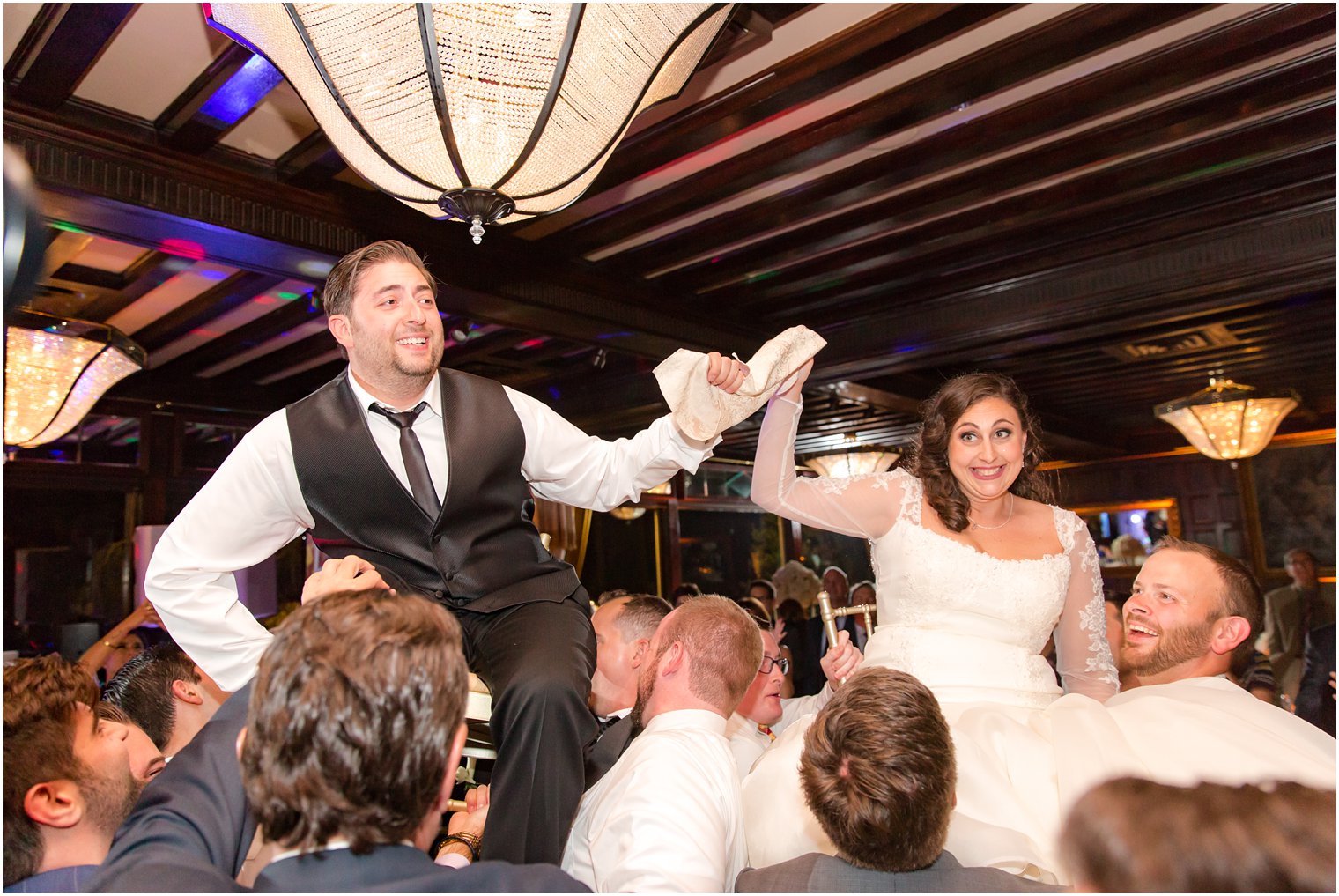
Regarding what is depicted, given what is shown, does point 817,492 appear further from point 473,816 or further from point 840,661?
point 473,816

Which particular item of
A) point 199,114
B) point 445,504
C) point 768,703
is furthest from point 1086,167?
point 199,114

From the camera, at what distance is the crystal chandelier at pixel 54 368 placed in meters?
4.31

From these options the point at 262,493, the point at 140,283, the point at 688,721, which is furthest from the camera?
the point at 140,283

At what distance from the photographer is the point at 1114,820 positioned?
1093mm

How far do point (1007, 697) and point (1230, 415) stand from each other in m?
6.35

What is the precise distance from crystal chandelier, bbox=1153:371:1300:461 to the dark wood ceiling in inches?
22.0

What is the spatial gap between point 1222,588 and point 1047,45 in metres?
1.99

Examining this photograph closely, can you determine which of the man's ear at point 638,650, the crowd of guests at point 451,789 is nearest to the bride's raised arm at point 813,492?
the crowd of guests at point 451,789

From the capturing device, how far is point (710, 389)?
7.34 ft

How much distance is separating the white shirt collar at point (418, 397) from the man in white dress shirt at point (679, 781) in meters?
0.78

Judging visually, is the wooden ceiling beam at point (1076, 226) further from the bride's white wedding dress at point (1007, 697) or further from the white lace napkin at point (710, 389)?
the white lace napkin at point (710, 389)

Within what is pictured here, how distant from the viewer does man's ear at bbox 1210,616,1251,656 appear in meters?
2.38

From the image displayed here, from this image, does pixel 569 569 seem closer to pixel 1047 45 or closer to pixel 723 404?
pixel 723 404

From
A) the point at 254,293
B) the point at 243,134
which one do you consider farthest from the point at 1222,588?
the point at 254,293
